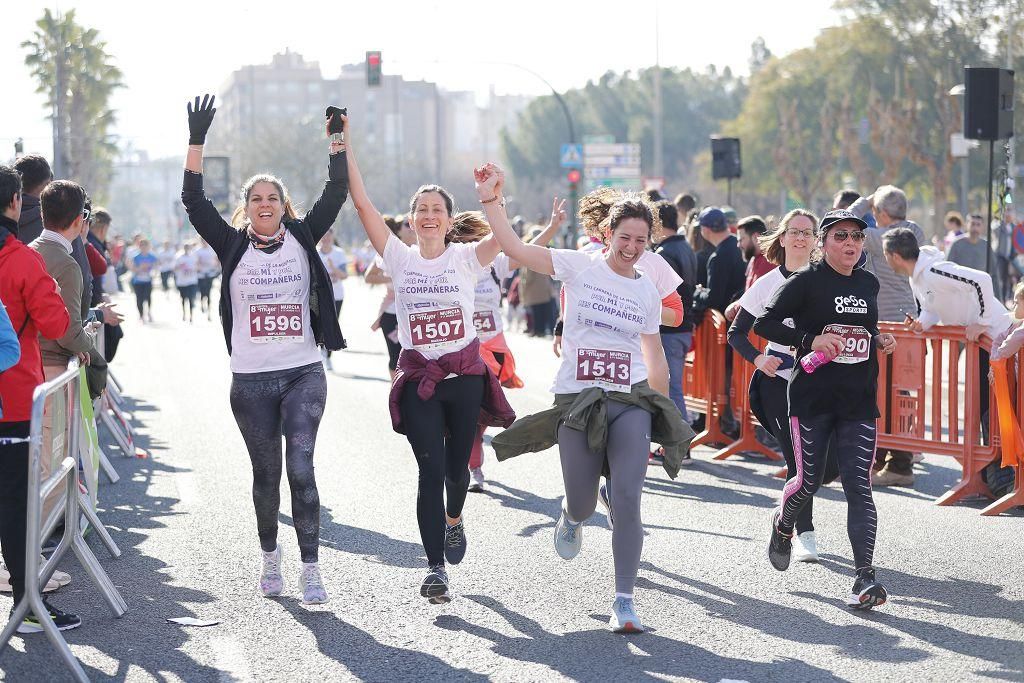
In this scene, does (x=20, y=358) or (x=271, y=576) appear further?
(x=271, y=576)

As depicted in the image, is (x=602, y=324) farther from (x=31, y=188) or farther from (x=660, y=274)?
(x=31, y=188)

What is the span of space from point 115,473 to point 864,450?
5824mm

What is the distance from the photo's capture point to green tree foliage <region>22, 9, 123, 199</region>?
55.8m

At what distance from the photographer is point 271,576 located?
6.99 m

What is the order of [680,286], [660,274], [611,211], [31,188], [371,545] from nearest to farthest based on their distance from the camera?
[611,211]
[660,274]
[371,545]
[31,188]
[680,286]

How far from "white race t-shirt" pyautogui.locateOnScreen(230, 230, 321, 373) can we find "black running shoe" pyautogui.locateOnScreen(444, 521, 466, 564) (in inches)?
42.3

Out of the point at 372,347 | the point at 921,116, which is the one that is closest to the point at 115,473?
the point at 372,347

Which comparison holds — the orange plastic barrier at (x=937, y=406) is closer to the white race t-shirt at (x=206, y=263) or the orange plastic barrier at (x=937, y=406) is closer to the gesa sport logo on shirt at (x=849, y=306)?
the gesa sport logo on shirt at (x=849, y=306)

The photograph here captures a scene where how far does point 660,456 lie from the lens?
11.5 metres

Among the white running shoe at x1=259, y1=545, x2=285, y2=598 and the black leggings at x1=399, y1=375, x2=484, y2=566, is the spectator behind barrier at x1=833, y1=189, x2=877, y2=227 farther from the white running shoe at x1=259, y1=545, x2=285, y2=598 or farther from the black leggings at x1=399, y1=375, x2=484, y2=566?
→ the white running shoe at x1=259, y1=545, x2=285, y2=598

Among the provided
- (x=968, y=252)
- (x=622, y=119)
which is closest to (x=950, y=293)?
(x=968, y=252)

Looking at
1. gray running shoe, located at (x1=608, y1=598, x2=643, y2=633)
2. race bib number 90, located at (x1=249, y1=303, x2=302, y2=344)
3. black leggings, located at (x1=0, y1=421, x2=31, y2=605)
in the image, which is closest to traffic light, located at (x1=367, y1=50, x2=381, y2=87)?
race bib number 90, located at (x1=249, y1=303, x2=302, y2=344)

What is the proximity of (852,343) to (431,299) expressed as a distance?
1957 millimetres

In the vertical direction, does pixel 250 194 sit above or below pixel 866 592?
above
